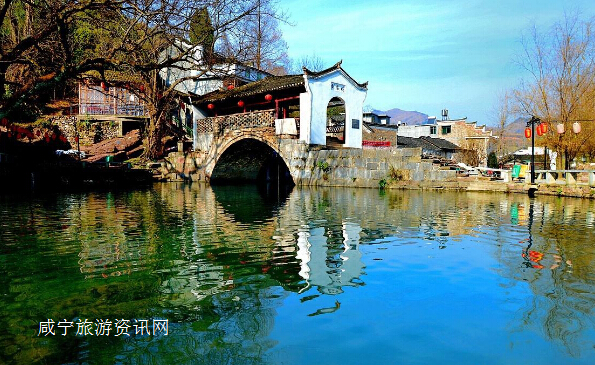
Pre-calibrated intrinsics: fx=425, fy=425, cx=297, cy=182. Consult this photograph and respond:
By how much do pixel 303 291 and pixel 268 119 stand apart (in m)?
20.4

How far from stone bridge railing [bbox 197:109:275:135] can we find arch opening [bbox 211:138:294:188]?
3.63 feet

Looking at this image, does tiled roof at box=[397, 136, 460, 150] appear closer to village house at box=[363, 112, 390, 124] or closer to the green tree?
village house at box=[363, 112, 390, 124]

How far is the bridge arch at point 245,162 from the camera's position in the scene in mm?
27266

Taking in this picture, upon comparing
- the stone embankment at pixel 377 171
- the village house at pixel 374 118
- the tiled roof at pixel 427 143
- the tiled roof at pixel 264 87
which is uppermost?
the village house at pixel 374 118

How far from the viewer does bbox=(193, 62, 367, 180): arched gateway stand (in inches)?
930

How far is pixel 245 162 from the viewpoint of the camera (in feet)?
101

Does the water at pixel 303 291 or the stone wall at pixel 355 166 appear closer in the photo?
the water at pixel 303 291

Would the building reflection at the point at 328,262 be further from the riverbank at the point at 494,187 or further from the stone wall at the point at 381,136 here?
the stone wall at the point at 381,136

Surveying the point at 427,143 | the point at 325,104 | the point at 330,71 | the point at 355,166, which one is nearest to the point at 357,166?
the point at 355,166

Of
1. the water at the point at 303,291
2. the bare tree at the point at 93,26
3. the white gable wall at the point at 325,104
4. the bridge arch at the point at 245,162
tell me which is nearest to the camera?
the water at the point at 303,291

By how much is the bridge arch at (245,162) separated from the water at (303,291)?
16606 millimetres

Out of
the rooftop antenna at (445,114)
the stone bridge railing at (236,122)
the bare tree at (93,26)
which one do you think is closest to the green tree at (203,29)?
the bare tree at (93,26)

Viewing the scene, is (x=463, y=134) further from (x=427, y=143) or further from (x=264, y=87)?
(x=264, y=87)

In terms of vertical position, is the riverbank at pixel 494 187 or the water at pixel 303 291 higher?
the riverbank at pixel 494 187
